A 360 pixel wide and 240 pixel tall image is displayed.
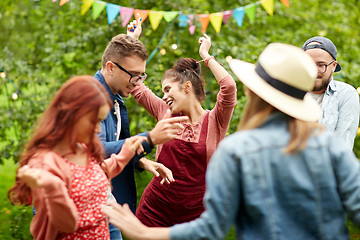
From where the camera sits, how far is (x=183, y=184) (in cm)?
336

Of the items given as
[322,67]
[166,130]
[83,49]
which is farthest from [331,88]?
[83,49]

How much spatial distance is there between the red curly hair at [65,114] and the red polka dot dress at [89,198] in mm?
143

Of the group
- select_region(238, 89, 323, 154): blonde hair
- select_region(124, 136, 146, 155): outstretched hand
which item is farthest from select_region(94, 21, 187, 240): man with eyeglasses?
select_region(238, 89, 323, 154): blonde hair

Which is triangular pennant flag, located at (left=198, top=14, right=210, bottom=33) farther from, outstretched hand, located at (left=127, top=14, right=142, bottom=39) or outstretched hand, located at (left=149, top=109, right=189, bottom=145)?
outstretched hand, located at (left=149, top=109, right=189, bottom=145)

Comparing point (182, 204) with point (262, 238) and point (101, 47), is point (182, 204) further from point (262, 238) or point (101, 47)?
point (101, 47)

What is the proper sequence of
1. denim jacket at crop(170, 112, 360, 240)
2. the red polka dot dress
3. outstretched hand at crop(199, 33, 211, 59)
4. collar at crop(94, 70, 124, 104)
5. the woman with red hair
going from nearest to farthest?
denim jacket at crop(170, 112, 360, 240) → the woman with red hair → the red polka dot dress → collar at crop(94, 70, 124, 104) → outstretched hand at crop(199, 33, 211, 59)

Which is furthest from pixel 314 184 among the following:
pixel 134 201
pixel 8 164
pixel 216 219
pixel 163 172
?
pixel 8 164

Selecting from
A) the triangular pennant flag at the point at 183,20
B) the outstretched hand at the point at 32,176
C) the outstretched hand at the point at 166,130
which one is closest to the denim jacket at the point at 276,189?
the outstretched hand at the point at 32,176

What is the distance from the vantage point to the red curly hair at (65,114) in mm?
2244

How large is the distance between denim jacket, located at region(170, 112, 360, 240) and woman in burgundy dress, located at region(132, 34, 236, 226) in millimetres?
1429

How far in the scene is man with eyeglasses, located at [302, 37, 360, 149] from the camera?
144 inches

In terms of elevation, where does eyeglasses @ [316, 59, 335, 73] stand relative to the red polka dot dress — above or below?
above

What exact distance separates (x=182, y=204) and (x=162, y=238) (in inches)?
57.4

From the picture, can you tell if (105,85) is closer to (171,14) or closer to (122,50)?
(122,50)
